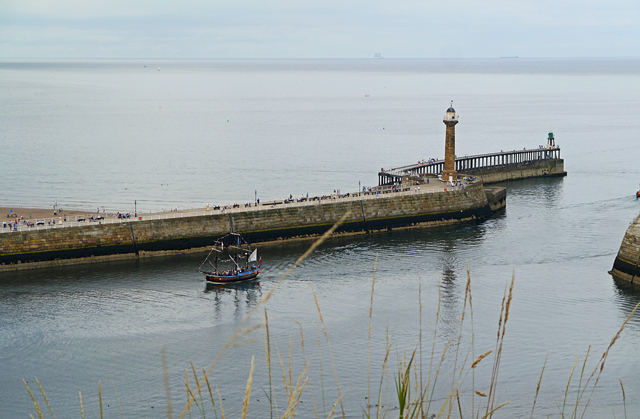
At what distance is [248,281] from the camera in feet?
153

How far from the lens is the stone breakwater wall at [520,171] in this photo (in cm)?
8994

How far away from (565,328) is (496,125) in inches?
4815

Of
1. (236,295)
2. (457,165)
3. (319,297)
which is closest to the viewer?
(319,297)

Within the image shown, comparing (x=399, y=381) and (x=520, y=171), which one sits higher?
(x=520, y=171)

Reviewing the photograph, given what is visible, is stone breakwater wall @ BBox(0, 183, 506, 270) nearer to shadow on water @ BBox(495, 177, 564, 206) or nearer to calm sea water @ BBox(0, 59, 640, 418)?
calm sea water @ BBox(0, 59, 640, 418)

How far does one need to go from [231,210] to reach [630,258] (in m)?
32.0

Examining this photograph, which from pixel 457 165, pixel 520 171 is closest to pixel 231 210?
pixel 457 165

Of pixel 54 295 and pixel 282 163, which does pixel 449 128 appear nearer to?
pixel 282 163

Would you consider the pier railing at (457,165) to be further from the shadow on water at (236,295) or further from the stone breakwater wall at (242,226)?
the shadow on water at (236,295)

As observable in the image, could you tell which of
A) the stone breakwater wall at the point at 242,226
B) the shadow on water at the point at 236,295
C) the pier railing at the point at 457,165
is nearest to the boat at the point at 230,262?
the shadow on water at the point at 236,295

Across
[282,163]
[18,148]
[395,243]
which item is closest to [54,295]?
[395,243]

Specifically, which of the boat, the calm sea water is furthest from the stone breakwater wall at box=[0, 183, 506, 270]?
the calm sea water

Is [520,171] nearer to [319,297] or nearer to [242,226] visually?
[242,226]

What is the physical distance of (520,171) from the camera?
9344 centimetres
